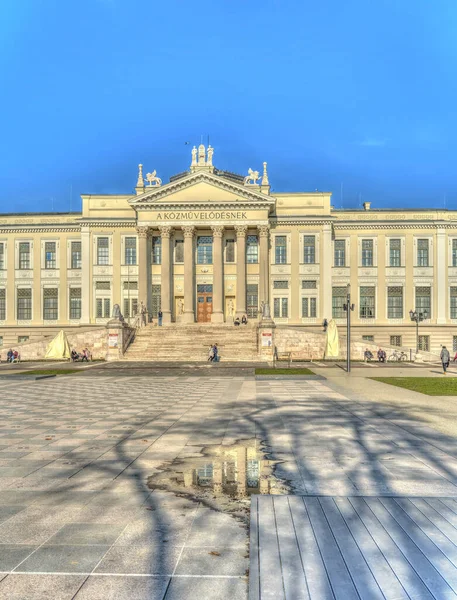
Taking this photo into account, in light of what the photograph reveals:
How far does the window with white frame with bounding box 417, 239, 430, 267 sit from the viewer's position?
212 feet

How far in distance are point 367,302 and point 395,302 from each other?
3.19 metres

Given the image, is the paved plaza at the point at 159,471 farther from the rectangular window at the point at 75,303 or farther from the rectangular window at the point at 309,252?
the rectangular window at the point at 75,303

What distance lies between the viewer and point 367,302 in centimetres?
6462

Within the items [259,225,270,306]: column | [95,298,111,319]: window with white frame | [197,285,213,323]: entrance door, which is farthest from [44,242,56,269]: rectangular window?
[259,225,270,306]: column

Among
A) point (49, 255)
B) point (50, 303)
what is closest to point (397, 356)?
point (50, 303)

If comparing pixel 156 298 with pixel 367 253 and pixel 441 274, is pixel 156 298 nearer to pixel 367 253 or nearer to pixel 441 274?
pixel 367 253

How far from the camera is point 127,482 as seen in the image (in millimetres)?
8945

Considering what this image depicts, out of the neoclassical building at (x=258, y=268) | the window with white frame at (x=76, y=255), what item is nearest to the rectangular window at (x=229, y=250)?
the neoclassical building at (x=258, y=268)

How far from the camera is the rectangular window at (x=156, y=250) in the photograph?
6438 centimetres

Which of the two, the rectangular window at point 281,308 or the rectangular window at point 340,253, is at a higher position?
the rectangular window at point 340,253

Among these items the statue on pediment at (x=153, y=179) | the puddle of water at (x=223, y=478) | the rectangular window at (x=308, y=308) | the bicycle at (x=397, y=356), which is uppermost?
the statue on pediment at (x=153, y=179)

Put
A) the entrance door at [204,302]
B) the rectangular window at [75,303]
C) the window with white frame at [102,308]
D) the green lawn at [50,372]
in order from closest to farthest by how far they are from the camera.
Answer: the green lawn at [50,372]
the entrance door at [204,302]
the window with white frame at [102,308]
the rectangular window at [75,303]

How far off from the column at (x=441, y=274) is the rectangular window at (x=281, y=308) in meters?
17.1

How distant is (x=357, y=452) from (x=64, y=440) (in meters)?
6.37
